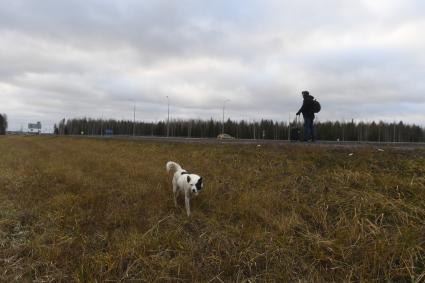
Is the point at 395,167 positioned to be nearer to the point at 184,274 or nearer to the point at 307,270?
the point at 307,270

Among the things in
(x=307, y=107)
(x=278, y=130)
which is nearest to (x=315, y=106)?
(x=307, y=107)

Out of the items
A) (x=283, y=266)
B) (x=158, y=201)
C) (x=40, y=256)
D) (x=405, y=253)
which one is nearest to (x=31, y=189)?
(x=158, y=201)

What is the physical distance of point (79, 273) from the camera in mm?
5621

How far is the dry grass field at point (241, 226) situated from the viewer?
18.9 feet

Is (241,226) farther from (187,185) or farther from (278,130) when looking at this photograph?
(278,130)

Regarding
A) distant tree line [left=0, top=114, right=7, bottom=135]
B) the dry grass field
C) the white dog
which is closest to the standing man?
the dry grass field

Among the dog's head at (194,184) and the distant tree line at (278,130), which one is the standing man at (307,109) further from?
the distant tree line at (278,130)

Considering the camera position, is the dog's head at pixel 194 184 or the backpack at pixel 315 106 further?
the backpack at pixel 315 106

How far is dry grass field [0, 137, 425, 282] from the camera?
576cm

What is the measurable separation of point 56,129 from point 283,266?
192 meters

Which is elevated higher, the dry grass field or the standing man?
the standing man

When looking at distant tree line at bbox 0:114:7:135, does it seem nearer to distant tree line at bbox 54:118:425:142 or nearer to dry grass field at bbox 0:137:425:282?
distant tree line at bbox 54:118:425:142

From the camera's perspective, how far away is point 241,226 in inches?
294

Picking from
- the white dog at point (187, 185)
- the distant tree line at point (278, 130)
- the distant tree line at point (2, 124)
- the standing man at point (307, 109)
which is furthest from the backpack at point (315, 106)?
the distant tree line at point (2, 124)
